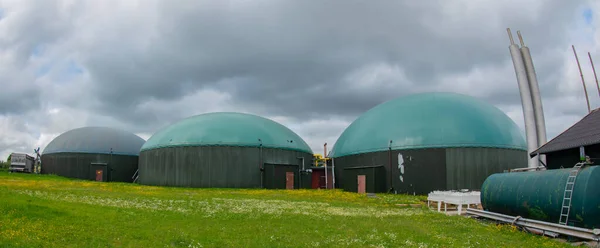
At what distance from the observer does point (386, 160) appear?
4628 centimetres

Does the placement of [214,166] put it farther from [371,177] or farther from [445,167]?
[445,167]

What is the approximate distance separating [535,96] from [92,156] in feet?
215

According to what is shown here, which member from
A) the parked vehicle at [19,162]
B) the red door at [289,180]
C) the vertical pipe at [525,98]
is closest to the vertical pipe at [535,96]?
the vertical pipe at [525,98]

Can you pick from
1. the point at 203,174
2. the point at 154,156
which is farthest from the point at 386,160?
the point at 154,156

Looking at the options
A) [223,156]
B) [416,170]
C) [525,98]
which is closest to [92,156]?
[223,156]

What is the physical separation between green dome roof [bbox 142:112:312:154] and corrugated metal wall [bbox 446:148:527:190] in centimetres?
2183

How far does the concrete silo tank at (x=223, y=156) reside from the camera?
5297 cm

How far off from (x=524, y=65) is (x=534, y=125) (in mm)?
4777

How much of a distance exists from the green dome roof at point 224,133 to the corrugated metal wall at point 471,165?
71.6ft

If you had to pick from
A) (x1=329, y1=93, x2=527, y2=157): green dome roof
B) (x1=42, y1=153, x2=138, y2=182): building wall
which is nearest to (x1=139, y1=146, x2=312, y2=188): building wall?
(x1=329, y1=93, x2=527, y2=157): green dome roof

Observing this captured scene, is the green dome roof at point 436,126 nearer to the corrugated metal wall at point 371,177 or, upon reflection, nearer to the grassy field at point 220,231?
the corrugated metal wall at point 371,177

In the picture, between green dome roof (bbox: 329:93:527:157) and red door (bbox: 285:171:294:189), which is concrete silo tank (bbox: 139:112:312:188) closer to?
red door (bbox: 285:171:294:189)

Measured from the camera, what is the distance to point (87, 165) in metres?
72.6

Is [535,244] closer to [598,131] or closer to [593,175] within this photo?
[593,175]
